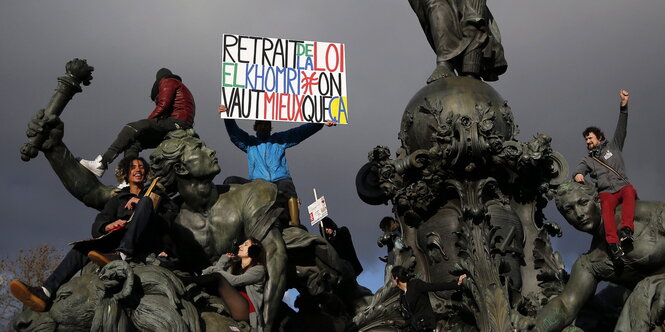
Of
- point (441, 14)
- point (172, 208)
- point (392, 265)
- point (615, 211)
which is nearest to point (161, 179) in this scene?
point (172, 208)

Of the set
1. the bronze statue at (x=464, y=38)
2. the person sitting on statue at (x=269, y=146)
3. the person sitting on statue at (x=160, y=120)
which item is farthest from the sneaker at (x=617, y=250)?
the person sitting on statue at (x=160, y=120)

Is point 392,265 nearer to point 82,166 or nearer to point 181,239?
point 181,239

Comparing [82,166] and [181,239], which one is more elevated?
[82,166]

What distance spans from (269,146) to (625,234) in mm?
4896

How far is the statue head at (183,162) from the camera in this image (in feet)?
30.1

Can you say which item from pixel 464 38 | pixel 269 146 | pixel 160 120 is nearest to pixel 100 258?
pixel 160 120

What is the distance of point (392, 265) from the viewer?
11320mm

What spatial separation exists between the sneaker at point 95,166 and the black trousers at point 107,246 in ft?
4.68

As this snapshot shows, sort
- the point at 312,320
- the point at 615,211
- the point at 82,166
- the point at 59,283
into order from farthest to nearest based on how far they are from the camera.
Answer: the point at 312,320, the point at 82,166, the point at 615,211, the point at 59,283

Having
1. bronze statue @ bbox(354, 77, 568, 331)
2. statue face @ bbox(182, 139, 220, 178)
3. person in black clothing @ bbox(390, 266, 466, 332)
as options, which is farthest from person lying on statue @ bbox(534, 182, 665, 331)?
statue face @ bbox(182, 139, 220, 178)

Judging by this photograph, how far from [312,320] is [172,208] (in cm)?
203

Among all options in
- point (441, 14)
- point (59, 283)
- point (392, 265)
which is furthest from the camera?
point (441, 14)

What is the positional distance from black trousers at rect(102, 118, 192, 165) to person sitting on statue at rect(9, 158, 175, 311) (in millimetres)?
1421

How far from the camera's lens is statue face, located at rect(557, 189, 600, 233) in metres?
8.79
